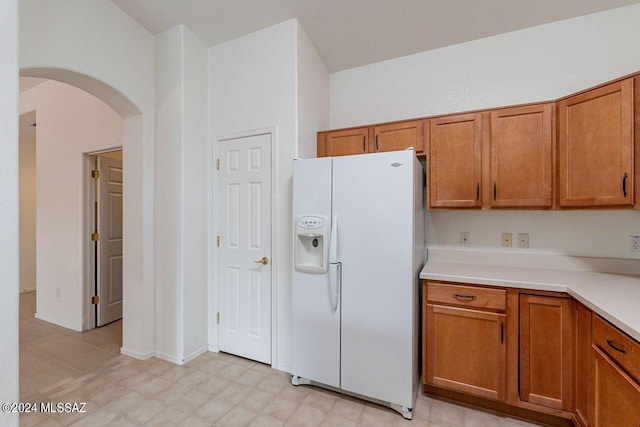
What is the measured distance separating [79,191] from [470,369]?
13.8 ft

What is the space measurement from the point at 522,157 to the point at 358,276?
1.51 metres

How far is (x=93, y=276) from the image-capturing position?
124 inches

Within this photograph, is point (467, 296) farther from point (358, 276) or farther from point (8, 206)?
point (8, 206)

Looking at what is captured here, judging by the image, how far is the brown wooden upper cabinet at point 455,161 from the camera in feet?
6.93

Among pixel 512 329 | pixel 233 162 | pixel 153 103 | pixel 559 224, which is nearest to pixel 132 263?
pixel 233 162

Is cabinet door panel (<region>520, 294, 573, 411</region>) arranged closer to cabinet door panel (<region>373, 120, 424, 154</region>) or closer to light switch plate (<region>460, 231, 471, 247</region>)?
light switch plate (<region>460, 231, 471, 247</region>)

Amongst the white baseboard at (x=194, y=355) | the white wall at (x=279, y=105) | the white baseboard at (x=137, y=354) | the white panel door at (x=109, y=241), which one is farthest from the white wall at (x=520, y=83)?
the white panel door at (x=109, y=241)

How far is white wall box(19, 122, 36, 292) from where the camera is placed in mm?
4660

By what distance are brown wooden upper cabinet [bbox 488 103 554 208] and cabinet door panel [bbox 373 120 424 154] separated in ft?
1.73

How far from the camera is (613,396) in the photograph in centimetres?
126

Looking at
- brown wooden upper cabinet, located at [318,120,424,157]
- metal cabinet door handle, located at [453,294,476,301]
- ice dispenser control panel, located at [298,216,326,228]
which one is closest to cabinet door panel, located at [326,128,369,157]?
brown wooden upper cabinet, located at [318,120,424,157]

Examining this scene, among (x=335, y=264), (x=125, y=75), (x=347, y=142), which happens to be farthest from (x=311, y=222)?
(x=125, y=75)

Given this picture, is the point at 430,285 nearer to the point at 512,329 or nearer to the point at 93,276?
the point at 512,329

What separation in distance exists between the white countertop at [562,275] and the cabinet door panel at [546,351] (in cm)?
12
